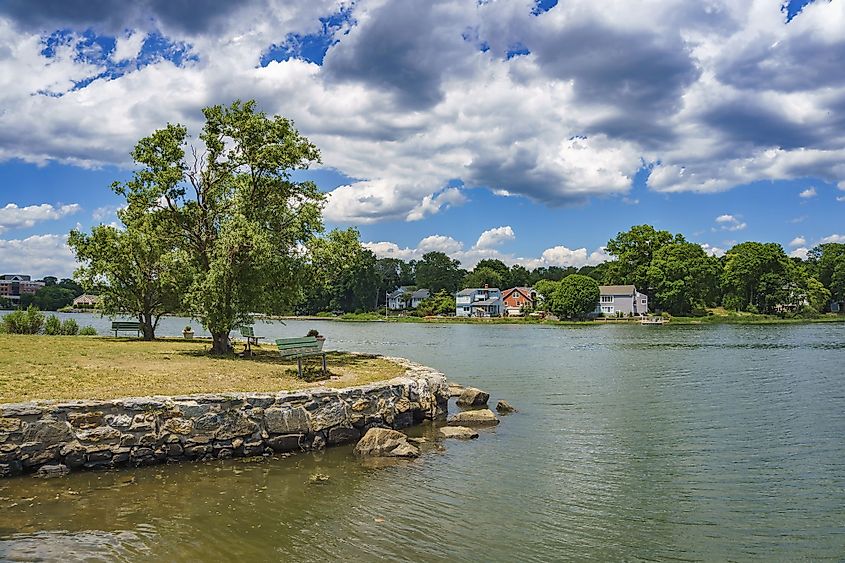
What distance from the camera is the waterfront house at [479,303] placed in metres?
129

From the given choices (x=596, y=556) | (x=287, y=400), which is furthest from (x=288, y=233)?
(x=596, y=556)

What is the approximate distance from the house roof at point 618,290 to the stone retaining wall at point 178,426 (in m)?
102

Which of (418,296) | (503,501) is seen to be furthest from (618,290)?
(503,501)

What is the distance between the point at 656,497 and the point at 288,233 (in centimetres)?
1474

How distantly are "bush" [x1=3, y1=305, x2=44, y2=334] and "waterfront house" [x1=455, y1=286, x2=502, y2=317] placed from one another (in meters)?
97.9

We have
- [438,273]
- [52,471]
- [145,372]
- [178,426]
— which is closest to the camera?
[52,471]

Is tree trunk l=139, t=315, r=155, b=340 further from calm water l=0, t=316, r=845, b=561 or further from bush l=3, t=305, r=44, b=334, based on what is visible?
calm water l=0, t=316, r=845, b=561

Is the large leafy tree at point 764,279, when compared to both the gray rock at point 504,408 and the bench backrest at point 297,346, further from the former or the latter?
the bench backrest at point 297,346

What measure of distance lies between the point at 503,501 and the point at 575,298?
319ft

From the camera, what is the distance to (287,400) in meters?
13.6

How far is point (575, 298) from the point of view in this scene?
4141 inches

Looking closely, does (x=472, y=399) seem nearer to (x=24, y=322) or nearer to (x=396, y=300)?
(x=24, y=322)

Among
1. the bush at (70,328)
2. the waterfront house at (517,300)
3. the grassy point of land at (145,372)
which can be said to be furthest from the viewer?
the waterfront house at (517,300)

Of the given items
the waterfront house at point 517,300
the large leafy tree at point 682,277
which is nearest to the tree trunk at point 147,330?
the large leafy tree at point 682,277
